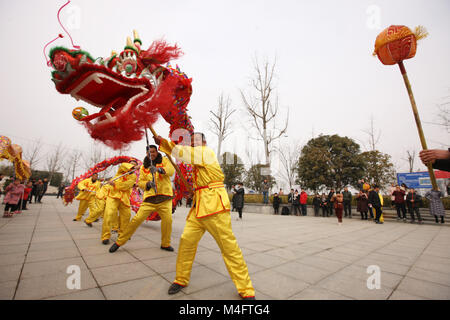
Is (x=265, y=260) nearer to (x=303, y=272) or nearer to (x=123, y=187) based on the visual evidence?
(x=303, y=272)

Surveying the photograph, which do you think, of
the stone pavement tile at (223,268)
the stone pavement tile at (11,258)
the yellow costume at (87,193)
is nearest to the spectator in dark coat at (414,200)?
the stone pavement tile at (223,268)

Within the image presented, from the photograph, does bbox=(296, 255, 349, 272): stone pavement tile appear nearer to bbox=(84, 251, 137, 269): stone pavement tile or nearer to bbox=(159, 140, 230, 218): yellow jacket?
bbox=(159, 140, 230, 218): yellow jacket

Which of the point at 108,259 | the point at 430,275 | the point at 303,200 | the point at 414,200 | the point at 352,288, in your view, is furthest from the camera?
the point at 303,200

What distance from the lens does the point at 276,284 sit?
2.62 metres

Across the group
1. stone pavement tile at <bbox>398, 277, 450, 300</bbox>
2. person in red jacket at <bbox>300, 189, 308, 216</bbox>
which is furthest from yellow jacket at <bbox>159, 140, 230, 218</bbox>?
person in red jacket at <bbox>300, 189, 308, 216</bbox>

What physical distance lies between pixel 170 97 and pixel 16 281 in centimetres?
275

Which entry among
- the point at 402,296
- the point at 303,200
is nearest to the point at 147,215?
the point at 402,296

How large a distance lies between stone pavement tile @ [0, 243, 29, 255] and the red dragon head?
3.24 metres

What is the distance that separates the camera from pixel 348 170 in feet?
68.6

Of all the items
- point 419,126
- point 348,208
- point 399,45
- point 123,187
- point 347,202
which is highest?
point 399,45

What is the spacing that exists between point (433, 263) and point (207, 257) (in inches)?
154

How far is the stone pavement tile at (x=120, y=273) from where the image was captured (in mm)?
2623

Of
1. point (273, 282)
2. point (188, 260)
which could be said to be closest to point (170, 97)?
point (188, 260)
